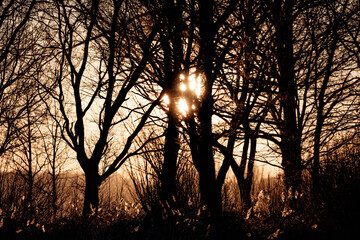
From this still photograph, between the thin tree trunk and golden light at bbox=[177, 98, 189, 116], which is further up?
golden light at bbox=[177, 98, 189, 116]

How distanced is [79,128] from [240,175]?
4.62 meters

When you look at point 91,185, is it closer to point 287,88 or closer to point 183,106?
point 183,106

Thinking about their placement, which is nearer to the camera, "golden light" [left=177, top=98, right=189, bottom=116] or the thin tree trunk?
"golden light" [left=177, top=98, right=189, bottom=116]

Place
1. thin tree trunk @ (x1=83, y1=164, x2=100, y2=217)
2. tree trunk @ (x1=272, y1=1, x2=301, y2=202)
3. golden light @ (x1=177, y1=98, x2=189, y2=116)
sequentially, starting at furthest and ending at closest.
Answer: thin tree trunk @ (x1=83, y1=164, x2=100, y2=217) → tree trunk @ (x1=272, y1=1, x2=301, y2=202) → golden light @ (x1=177, y1=98, x2=189, y2=116)

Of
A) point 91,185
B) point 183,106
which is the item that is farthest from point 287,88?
point 91,185

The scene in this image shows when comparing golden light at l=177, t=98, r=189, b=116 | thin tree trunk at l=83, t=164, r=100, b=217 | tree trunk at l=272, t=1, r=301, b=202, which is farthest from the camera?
thin tree trunk at l=83, t=164, r=100, b=217

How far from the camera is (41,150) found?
18.3 meters

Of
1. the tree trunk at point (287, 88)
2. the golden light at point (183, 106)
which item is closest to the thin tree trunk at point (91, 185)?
the golden light at point (183, 106)

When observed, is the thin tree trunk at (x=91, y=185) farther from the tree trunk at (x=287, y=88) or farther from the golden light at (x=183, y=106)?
the tree trunk at (x=287, y=88)

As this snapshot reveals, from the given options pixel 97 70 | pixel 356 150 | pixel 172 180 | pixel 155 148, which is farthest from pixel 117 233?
pixel 356 150

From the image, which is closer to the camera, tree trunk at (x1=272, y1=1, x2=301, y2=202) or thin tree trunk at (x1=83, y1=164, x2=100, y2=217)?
tree trunk at (x1=272, y1=1, x2=301, y2=202)

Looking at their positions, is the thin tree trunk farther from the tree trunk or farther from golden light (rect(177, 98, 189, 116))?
the tree trunk

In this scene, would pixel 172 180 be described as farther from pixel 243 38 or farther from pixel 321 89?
pixel 321 89

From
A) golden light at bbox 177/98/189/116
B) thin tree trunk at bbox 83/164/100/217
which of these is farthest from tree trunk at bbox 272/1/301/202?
thin tree trunk at bbox 83/164/100/217
